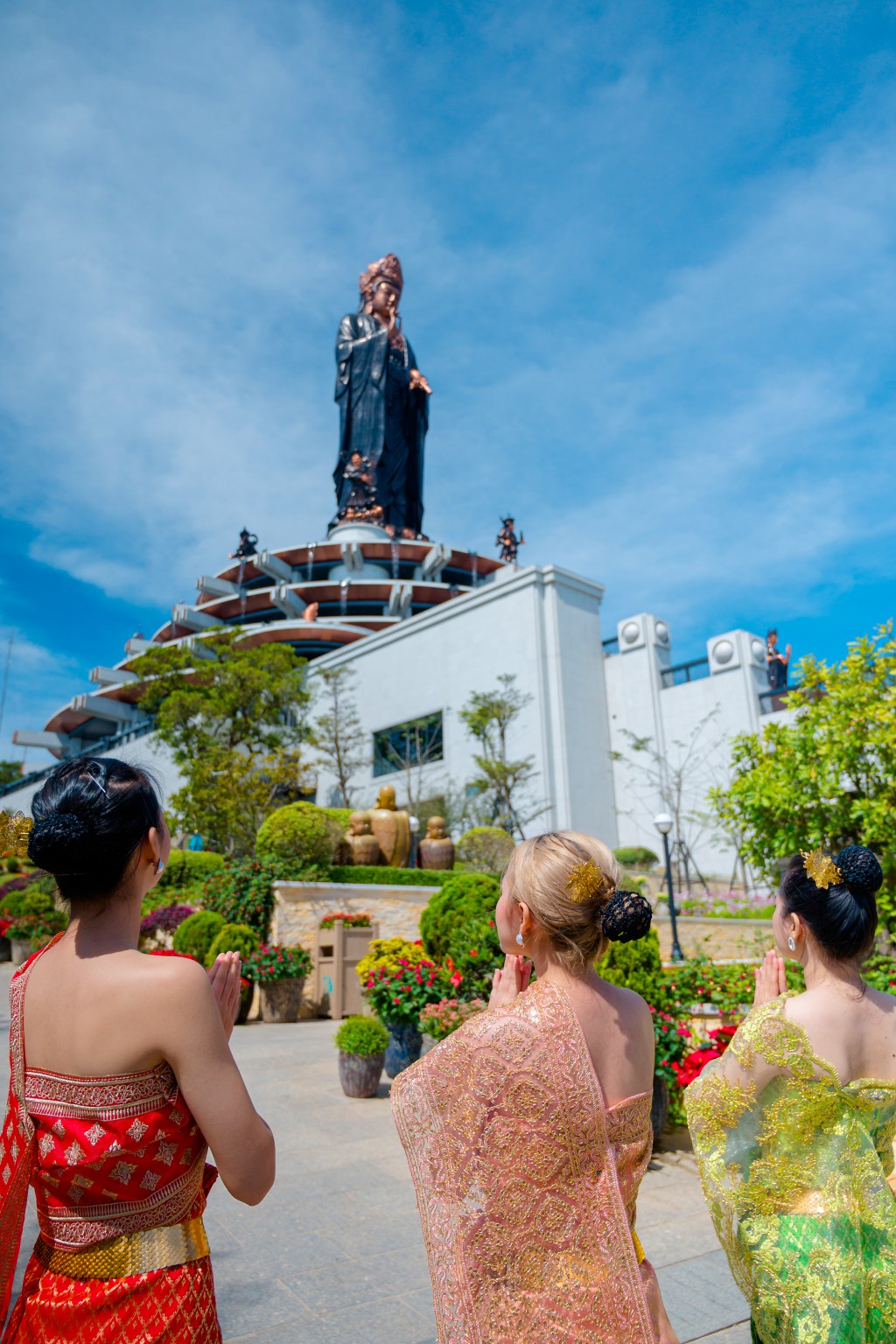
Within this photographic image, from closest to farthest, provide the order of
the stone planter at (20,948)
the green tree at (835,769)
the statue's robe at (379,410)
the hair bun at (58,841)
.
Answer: the hair bun at (58,841), the green tree at (835,769), the stone planter at (20,948), the statue's robe at (379,410)

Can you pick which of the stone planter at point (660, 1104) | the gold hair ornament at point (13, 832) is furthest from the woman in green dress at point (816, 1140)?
the stone planter at point (660, 1104)

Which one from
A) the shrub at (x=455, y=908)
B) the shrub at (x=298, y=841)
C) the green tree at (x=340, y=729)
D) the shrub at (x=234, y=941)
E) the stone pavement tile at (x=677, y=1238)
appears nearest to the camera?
the stone pavement tile at (x=677, y=1238)

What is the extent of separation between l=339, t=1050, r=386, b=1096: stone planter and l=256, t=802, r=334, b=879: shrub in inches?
319

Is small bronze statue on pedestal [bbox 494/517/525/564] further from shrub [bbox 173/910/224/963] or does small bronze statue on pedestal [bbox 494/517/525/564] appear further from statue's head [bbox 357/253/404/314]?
shrub [bbox 173/910/224/963]

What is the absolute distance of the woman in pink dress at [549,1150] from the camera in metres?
1.89

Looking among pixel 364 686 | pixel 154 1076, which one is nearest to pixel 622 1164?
pixel 154 1076

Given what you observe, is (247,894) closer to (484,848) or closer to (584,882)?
(484,848)

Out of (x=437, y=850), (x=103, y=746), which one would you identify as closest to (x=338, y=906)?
(x=437, y=850)

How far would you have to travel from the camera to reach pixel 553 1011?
6.64 feet

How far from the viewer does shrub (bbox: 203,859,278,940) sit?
14.2 m

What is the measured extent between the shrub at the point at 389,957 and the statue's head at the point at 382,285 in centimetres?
4382

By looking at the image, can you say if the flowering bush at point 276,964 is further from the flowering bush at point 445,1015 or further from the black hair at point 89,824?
the black hair at point 89,824

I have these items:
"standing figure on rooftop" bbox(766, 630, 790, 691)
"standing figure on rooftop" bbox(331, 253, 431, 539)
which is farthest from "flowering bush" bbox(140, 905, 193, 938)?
"standing figure on rooftop" bbox(331, 253, 431, 539)

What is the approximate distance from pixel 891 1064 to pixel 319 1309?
2.78 metres
